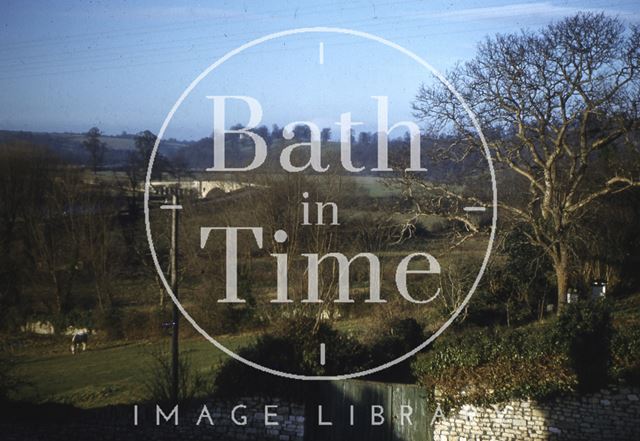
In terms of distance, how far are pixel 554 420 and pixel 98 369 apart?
994 centimetres

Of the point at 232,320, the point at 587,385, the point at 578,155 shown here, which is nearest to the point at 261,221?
the point at 232,320

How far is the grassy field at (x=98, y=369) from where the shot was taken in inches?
472

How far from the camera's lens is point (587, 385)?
8.44 metres

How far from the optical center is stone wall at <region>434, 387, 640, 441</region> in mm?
8281

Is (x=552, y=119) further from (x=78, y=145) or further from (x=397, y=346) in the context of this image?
(x=78, y=145)

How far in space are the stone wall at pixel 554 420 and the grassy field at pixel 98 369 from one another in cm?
383

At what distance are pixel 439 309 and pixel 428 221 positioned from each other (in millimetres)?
3418

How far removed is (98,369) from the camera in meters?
14.7

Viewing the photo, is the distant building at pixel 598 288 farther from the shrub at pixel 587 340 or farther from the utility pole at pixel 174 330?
the utility pole at pixel 174 330

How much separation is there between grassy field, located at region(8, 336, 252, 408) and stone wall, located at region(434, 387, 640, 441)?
3829 millimetres

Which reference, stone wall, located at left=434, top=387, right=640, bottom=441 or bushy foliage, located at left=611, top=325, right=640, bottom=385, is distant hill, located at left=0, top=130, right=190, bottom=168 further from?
bushy foliage, located at left=611, top=325, right=640, bottom=385

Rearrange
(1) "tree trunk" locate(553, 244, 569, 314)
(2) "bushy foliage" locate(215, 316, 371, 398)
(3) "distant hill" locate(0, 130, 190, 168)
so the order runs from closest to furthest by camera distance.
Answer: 1. (2) "bushy foliage" locate(215, 316, 371, 398)
2. (1) "tree trunk" locate(553, 244, 569, 314)
3. (3) "distant hill" locate(0, 130, 190, 168)

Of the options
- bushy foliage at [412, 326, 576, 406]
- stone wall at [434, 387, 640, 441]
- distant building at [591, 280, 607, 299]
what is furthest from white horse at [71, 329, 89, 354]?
distant building at [591, 280, 607, 299]

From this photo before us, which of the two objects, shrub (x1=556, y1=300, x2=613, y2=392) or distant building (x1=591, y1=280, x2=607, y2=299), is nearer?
shrub (x1=556, y1=300, x2=613, y2=392)
